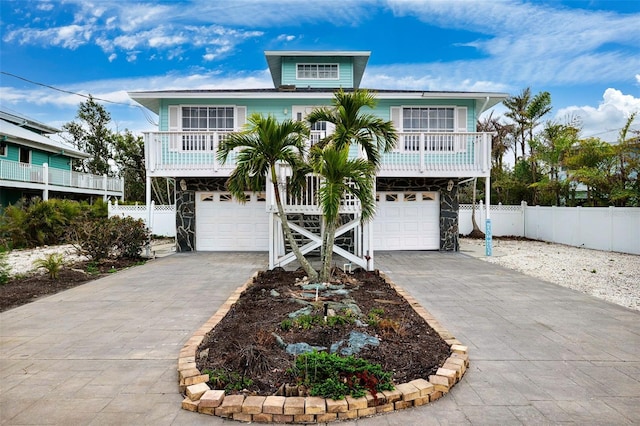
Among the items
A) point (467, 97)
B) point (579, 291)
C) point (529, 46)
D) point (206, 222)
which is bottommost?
point (579, 291)

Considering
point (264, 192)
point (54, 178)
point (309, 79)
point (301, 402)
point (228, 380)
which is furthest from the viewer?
point (54, 178)

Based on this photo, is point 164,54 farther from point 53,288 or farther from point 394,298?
point 394,298

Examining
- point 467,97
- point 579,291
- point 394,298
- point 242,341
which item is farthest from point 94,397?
point 467,97

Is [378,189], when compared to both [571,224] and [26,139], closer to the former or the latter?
[571,224]

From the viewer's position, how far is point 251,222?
12852mm

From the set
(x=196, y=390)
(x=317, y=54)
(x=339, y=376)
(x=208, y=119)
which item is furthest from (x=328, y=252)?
(x=317, y=54)

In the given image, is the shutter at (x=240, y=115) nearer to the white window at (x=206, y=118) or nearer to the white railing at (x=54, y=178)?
the white window at (x=206, y=118)

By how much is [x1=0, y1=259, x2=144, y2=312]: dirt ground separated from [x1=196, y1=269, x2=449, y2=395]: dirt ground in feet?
12.1

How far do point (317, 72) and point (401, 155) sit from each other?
17.4 ft

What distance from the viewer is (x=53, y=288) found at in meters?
7.29

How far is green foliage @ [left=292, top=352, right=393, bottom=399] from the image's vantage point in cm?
290

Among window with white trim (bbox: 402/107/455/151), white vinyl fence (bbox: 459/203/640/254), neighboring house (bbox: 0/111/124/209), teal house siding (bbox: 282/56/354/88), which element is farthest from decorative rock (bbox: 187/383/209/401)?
neighboring house (bbox: 0/111/124/209)

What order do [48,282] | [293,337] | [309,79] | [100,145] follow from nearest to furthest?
[293,337] < [48,282] < [309,79] < [100,145]

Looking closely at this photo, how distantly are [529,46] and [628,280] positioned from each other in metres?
7.77
